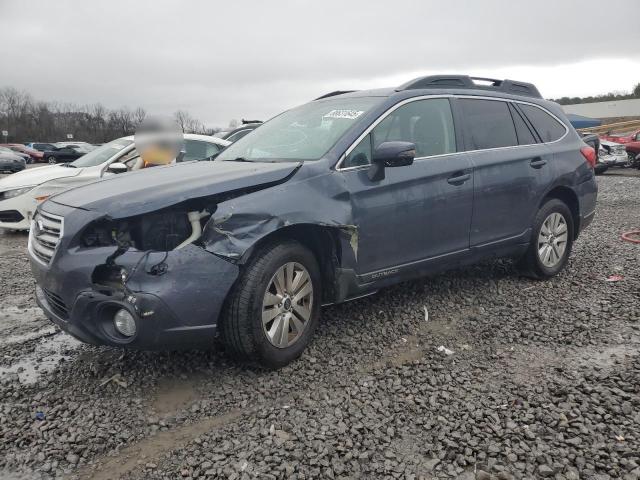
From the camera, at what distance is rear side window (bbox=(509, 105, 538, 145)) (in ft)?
16.3

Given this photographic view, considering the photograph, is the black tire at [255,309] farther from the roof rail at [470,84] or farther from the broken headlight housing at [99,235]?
the roof rail at [470,84]

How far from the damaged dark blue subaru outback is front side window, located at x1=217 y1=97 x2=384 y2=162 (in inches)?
0.7

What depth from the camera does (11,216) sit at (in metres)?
7.80

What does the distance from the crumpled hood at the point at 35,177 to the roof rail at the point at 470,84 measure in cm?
560

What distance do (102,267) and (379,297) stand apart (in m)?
2.56

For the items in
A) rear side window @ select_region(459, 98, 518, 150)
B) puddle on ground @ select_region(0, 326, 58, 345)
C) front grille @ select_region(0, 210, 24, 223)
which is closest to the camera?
puddle on ground @ select_region(0, 326, 58, 345)

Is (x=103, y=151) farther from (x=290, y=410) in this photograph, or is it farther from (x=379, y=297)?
(x=290, y=410)

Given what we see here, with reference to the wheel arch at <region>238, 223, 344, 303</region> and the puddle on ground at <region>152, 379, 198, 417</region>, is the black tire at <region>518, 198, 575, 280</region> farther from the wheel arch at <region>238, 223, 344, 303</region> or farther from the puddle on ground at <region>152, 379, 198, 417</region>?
the puddle on ground at <region>152, 379, 198, 417</region>

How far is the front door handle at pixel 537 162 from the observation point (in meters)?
4.89

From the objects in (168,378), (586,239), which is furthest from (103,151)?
(586,239)

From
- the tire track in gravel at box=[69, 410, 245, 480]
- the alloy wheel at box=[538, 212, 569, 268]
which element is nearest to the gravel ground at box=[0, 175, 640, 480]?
the tire track in gravel at box=[69, 410, 245, 480]

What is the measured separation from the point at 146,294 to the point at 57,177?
6084 millimetres

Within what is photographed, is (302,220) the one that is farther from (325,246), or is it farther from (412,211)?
(412,211)

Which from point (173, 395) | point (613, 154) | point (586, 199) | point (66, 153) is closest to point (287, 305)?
point (173, 395)
